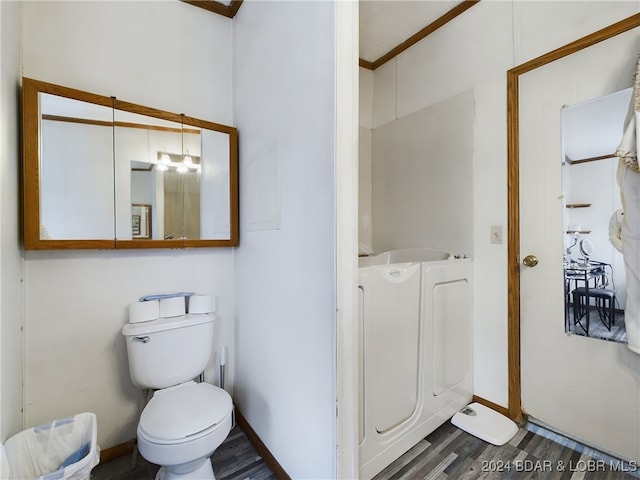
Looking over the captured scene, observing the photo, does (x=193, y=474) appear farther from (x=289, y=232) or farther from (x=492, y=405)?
(x=492, y=405)

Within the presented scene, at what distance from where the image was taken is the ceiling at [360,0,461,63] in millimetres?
1881

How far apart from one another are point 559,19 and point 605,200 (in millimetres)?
992

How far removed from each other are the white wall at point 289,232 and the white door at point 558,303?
4.31 feet

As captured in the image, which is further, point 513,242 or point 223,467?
point 513,242

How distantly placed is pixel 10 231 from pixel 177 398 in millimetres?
966

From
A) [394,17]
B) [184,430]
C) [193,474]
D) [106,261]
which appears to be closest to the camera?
[184,430]

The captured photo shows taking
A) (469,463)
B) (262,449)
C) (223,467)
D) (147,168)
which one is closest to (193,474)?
(223,467)

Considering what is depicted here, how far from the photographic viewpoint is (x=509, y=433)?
156 cm

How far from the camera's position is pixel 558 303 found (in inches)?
59.9

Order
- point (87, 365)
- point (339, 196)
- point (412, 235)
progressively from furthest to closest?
1. point (412, 235)
2. point (87, 365)
3. point (339, 196)

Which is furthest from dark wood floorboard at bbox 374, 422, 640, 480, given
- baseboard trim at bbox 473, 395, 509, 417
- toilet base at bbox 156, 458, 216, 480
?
toilet base at bbox 156, 458, 216, 480

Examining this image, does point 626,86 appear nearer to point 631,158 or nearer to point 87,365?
point 631,158

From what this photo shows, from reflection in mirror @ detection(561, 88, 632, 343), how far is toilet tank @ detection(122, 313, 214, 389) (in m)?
1.96

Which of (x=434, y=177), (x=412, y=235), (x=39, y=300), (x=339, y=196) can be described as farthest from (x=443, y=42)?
(x=39, y=300)
